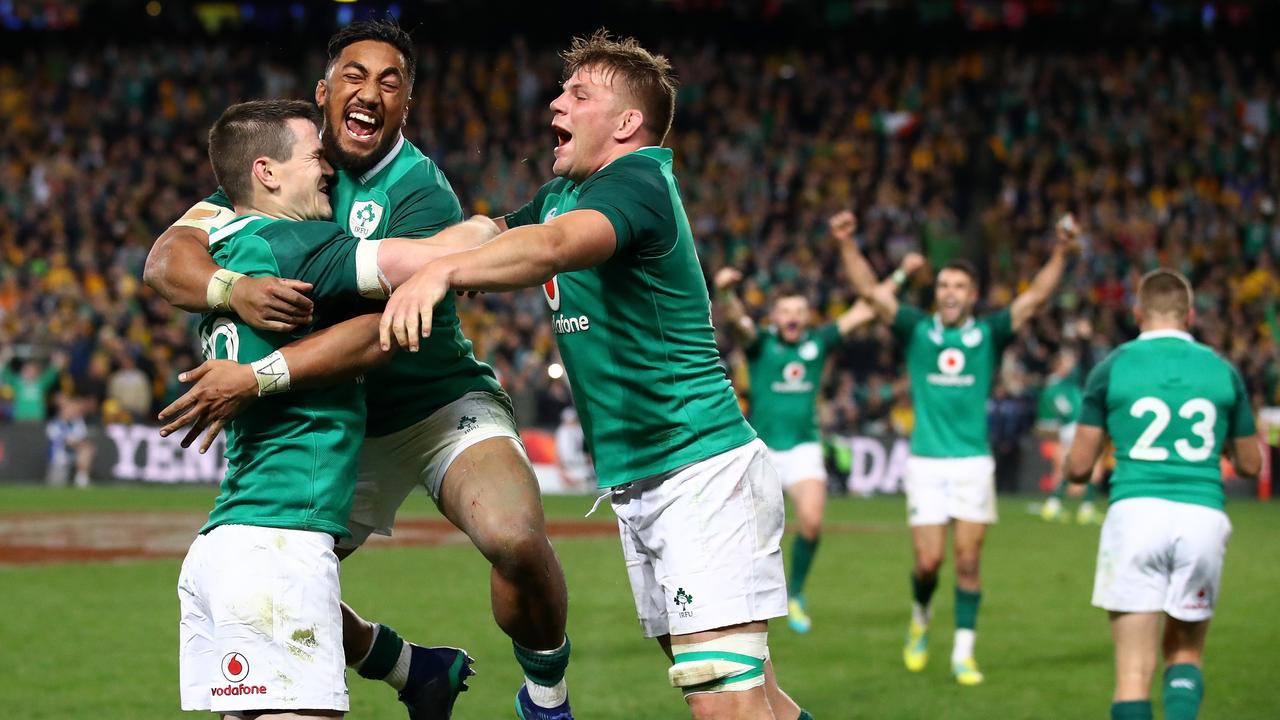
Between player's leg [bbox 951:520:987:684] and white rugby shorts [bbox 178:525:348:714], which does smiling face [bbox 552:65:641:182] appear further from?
player's leg [bbox 951:520:987:684]

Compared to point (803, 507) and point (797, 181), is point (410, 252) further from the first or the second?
point (797, 181)

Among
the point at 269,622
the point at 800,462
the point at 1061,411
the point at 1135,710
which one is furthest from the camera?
the point at 1061,411

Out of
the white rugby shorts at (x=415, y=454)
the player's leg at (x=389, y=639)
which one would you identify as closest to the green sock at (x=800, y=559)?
the player's leg at (x=389, y=639)

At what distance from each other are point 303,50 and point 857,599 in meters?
23.1

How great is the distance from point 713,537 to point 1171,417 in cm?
257

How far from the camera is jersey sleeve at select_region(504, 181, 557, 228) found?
209 inches

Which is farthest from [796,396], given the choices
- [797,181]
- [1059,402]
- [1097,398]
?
[797,181]

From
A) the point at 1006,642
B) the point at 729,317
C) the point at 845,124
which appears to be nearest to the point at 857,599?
the point at 1006,642

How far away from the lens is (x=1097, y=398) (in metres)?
6.36

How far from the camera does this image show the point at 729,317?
35.7 ft

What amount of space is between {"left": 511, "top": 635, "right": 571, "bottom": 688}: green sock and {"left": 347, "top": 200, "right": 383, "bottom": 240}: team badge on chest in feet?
5.37

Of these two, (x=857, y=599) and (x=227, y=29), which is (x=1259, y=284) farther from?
(x=227, y=29)

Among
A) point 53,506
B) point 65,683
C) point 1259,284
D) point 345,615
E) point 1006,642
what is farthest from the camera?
point 1259,284

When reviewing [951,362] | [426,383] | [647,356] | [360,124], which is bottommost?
[951,362]
